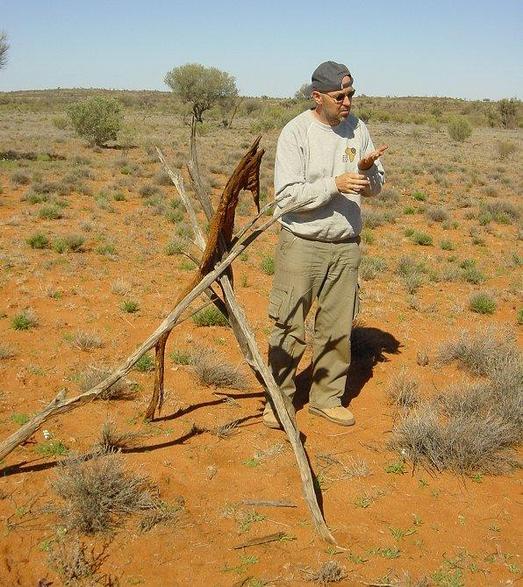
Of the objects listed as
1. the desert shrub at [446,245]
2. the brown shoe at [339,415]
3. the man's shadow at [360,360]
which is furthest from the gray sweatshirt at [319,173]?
the desert shrub at [446,245]

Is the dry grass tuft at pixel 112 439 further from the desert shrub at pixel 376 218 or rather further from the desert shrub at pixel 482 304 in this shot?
the desert shrub at pixel 376 218

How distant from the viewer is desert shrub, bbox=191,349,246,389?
15.4ft

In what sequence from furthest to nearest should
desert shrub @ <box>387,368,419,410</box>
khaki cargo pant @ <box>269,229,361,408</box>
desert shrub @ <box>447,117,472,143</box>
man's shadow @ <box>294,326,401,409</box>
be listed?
desert shrub @ <box>447,117,472,143</box> < man's shadow @ <box>294,326,401,409</box> < desert shrub @ <box>387,368,419,410</box> < khaki cargo pant @ <box>269,229,361,408</box>

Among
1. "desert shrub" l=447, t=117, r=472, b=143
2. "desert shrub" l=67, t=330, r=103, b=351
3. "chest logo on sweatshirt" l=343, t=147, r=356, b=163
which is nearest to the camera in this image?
"chest logo on sweatshirt" l=343, t=147, r=356, b=163

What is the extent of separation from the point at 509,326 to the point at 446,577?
14.7ft

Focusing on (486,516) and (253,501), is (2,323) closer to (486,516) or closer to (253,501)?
(253,501)

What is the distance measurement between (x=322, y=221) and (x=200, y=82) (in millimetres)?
43823

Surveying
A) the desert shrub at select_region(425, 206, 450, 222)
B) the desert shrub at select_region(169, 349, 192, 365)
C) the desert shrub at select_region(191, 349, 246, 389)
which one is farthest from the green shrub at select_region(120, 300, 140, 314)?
the desert shrub at select_region(425, 206, 450, 222)

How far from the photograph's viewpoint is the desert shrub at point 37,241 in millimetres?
8594

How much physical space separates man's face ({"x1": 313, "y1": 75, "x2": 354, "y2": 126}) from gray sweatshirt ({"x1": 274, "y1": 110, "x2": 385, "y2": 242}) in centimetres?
10

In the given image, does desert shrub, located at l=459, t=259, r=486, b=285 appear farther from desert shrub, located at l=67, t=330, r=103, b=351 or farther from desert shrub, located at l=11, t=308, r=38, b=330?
desert shrub, located at l=11, t=308, r=38, b=330

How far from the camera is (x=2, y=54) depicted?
21.4 meters

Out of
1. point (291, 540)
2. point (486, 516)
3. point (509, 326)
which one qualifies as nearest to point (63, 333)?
point (291, 540)

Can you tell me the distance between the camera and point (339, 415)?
416 centimetres
